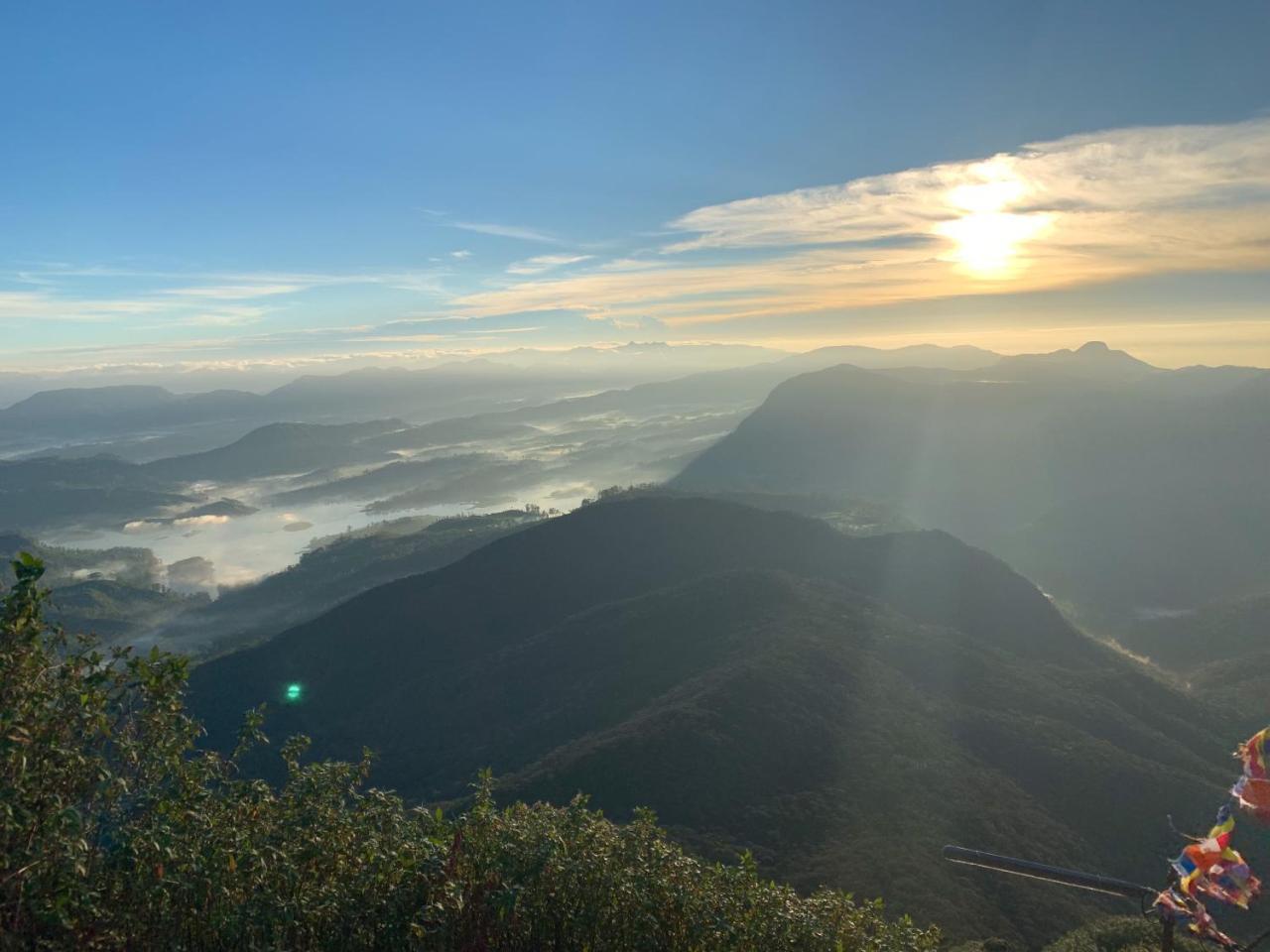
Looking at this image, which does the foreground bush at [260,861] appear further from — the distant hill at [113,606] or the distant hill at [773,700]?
the distant hill at [113,606]

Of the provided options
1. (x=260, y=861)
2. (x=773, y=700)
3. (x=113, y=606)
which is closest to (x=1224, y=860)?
(x=260, y=861)

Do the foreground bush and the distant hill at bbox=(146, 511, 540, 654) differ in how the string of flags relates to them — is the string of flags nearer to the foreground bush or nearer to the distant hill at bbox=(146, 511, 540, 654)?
the foreground bush

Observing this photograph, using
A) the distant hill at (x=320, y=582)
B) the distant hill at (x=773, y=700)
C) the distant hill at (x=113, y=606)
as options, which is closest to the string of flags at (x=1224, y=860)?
the distant hill at (x=773, y=700)

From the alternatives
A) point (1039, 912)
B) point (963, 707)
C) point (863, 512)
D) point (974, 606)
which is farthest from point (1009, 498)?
point (1039, 912)

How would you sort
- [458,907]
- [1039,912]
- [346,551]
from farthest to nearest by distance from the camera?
1. [346,551]
2. [1039,912]
3. [458,907]

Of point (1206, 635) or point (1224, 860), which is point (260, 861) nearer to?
point (1224, 860)

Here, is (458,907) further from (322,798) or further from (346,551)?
(346,551)
